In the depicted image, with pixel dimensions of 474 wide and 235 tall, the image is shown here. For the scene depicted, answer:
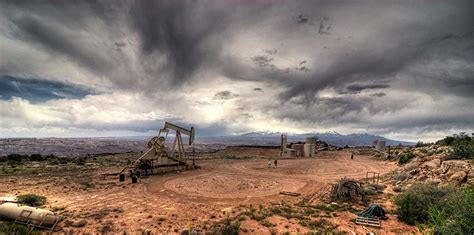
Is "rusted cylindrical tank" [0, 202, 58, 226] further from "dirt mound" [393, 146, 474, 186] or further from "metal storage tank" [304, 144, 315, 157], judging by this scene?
"metal storage tank" [304, 144, 315, 157]

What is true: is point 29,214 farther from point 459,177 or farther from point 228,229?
point 459,177

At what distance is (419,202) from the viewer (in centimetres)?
1235

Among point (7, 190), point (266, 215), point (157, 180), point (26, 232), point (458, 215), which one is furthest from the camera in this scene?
point (157, 180)

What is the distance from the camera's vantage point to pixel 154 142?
25.9 metres

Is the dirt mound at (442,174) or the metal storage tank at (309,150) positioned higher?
the dirt mound at (442,174)

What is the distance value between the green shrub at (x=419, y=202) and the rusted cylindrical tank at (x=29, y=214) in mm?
17079

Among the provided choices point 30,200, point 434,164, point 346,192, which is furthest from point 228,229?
point 434,164

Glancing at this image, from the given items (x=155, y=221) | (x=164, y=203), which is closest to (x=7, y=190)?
(x=164, y=203)

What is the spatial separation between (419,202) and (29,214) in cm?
1891

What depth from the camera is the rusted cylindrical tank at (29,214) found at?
35.3 feet

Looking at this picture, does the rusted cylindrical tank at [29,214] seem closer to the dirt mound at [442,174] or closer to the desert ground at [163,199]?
the desert ground at [163,199]

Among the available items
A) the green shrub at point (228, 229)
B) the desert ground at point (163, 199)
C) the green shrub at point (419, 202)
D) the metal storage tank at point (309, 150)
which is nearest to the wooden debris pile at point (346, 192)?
the desert ground at point (163, 199)

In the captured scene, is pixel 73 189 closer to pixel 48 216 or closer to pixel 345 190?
pixel 48 216

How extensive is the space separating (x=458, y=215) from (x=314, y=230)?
208 inches
